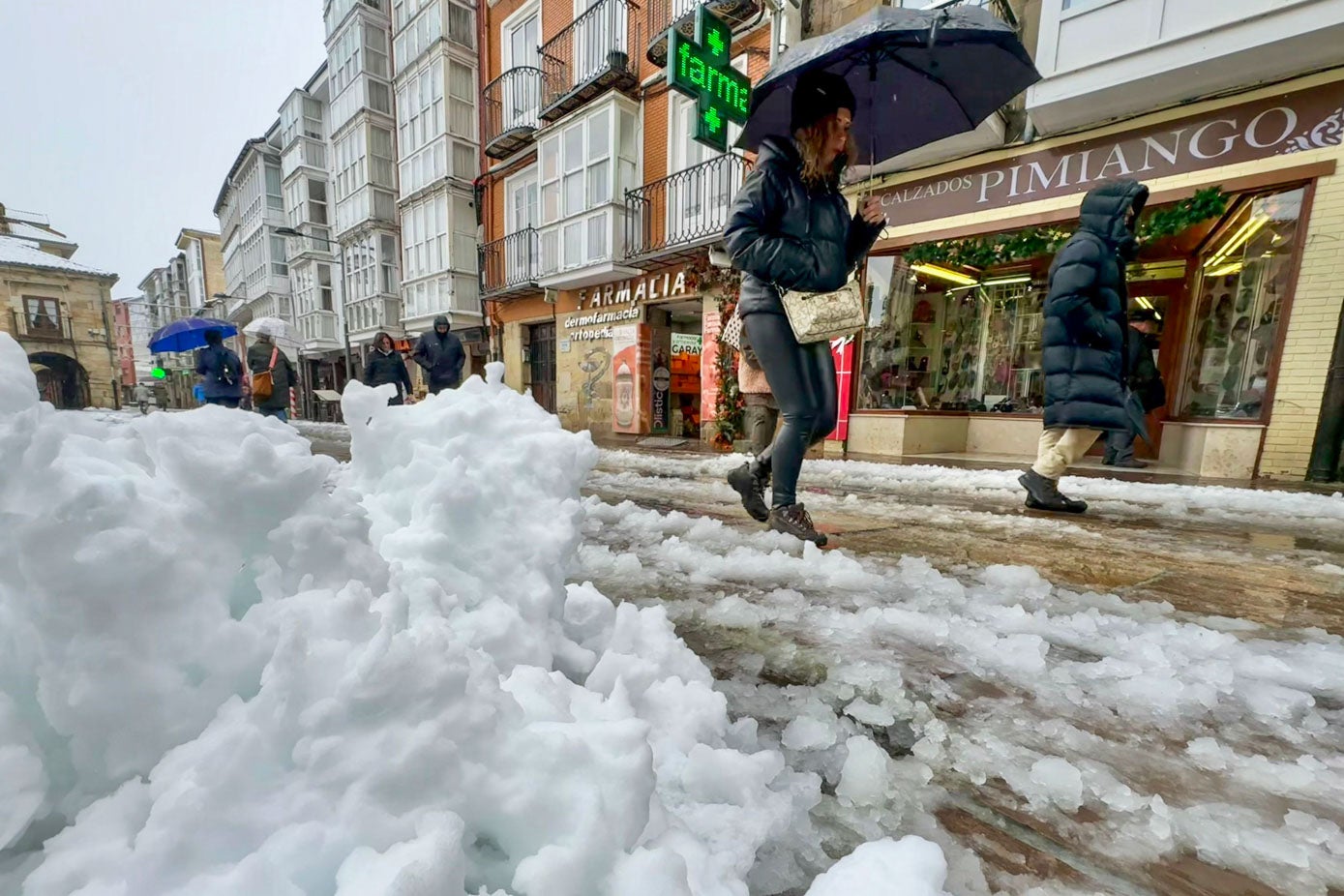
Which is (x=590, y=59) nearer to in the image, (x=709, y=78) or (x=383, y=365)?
(x=709, y=78)

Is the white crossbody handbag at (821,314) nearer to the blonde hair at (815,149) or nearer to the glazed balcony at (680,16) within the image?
the blonde hair at (815,149)

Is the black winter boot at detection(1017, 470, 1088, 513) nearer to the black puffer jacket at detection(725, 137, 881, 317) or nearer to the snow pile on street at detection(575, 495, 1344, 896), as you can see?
the snow pile on street at detection(575, 495, 1344, 896)

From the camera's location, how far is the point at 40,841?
559 mm

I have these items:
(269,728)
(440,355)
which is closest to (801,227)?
(269,728)

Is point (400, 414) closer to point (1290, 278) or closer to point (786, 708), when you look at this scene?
point (786, 708)

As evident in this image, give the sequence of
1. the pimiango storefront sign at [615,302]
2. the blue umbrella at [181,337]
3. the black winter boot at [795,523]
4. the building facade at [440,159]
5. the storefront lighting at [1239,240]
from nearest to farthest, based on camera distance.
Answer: the black winter boot at [795,523] < the storefront lighting at [1239,240] < the blue umbrella at [181,337] < the pimiango storefront sign at [615,302] < the building facade at [440,159]

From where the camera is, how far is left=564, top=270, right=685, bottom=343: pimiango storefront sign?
36.8 ft

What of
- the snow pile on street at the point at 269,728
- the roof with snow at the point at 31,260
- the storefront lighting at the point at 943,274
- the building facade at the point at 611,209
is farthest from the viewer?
the roof with snow at the point at 31,260

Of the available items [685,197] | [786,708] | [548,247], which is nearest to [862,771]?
[786,708]

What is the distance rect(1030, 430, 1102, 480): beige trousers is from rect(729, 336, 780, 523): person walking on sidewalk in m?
1.67

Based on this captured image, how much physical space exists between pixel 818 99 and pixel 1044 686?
7.77 ft

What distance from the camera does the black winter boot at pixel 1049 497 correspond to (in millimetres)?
3562

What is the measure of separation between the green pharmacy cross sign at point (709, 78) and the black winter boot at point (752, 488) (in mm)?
6298

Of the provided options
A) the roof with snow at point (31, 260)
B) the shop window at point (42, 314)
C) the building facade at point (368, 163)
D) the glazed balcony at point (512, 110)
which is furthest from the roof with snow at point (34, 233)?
the glazed balcony at point (512, 110)
